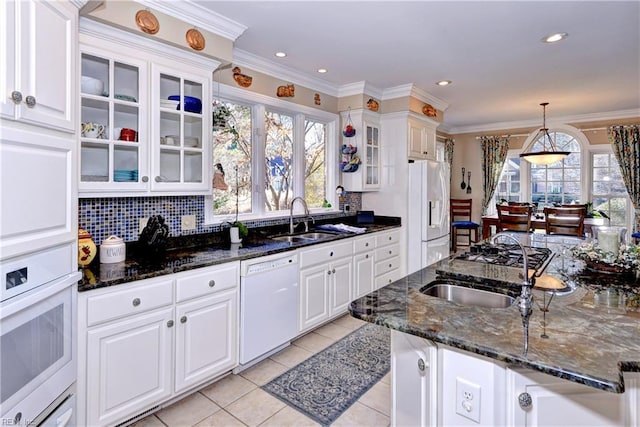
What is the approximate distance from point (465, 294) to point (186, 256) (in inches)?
68.2

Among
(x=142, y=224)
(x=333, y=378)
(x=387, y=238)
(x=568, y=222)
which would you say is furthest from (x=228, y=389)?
(x=568, y=222)

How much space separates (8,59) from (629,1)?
340 centimetres

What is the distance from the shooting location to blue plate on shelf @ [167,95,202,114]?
7.99 ft

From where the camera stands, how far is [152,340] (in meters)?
1.96

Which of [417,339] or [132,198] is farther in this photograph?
[132,198]

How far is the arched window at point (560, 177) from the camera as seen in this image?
6.19 m

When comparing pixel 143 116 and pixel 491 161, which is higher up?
pixel 491 161

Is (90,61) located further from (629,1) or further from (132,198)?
(629,1)

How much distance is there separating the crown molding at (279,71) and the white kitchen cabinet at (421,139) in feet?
3.64

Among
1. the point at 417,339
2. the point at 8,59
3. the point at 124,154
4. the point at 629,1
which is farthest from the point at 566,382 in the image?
the point at 629,1

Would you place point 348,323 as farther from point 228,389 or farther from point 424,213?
point 424,213

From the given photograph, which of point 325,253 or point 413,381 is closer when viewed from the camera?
point 413,381

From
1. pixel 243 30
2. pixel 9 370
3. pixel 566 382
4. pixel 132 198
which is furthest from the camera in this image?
pixel 243 30

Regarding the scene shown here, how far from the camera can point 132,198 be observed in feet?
8.06
